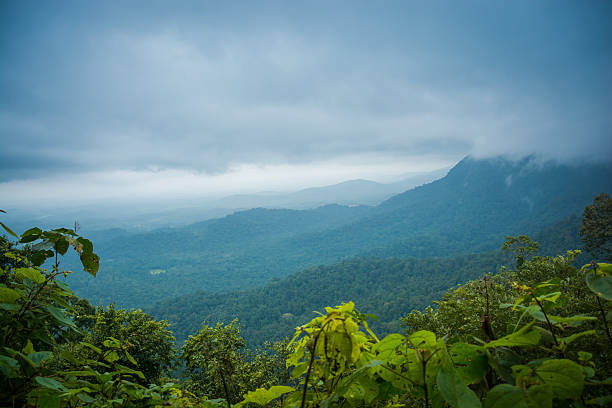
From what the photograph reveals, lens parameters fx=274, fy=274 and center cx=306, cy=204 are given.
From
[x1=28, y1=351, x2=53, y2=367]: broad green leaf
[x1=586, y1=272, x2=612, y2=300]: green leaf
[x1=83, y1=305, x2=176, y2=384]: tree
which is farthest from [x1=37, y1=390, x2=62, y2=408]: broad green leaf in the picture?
[x1=83, y1=305, x2=176, y2=384]: tree

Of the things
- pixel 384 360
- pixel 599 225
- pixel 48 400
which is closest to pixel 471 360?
pixel 384 360

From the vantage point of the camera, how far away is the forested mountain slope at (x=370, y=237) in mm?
125019

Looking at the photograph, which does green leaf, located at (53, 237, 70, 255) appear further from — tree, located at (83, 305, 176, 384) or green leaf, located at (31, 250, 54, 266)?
tree, located at (83, 305, 176, 384)

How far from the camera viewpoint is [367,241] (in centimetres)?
16075

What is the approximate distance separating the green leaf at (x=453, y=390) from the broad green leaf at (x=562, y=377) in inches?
7.1

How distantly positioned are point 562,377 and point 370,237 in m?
170

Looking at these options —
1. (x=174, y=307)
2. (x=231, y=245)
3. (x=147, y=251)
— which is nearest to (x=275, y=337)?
(x=174, y=307)

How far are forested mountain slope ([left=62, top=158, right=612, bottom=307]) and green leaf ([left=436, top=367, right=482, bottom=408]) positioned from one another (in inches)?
4757

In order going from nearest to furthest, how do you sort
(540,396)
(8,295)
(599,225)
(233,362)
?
(540,396), (8,295), (233,362), (599,225)

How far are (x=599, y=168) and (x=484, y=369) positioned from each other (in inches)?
8801

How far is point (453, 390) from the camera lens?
658 mm

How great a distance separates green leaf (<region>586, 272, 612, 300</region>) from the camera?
2.72 feet

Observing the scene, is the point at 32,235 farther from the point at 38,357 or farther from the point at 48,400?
the point at 48,400

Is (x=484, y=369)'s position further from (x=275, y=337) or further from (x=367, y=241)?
(x=367, y=241)
